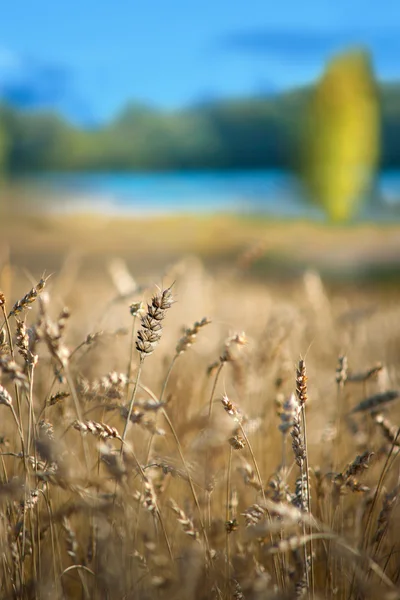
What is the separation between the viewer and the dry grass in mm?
1125

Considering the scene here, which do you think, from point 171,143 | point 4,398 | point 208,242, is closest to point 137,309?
point 4,398

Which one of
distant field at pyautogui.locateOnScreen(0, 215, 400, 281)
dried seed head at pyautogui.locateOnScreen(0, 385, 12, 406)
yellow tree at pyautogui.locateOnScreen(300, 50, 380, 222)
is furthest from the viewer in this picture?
yellow tree at pyautogui.locateOnScreen(300, 50, 380, 222)

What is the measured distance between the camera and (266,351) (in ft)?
7.13

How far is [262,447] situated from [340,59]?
860 inches

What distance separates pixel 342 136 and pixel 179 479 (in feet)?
71.9

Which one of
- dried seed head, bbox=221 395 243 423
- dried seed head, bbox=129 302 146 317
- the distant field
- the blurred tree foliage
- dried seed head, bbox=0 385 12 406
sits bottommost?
dried seed head, bbox=221 395 243 423

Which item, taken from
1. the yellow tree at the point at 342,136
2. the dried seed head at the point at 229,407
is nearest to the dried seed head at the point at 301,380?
the dried seed head at the point at 229,407

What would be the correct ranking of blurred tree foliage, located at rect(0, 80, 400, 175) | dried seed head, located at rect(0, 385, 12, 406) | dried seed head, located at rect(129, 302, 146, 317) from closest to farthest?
dried seed head, located at rect(0, 385, 12, 406)
dried seed head, located at rect(129, 302, 146, 317)
blurred tree foliage, located at rect(0, 80, 400, 175)

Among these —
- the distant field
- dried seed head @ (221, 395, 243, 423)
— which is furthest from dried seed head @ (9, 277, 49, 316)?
the distant field

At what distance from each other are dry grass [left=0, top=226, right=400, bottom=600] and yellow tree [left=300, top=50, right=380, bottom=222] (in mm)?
20411

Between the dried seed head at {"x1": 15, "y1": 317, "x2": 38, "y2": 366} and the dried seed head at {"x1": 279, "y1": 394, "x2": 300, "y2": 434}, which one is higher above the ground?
the dried seed head at {"x1": 15, "y1": 317, "x2": 38, "y2": 366}

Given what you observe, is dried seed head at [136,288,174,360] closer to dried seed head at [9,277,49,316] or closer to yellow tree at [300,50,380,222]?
dried seed head at [9,277,49,316]

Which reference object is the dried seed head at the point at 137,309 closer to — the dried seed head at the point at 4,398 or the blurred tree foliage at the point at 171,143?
the dried seed head at the point at 4,398

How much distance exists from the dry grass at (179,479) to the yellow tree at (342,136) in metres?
20.4
